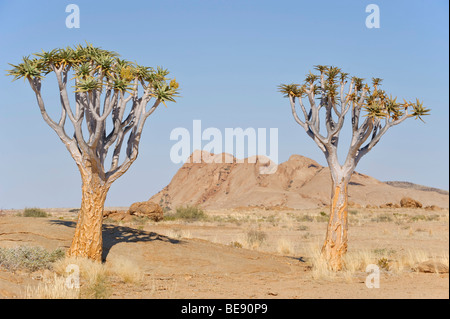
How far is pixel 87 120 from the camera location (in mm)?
13570

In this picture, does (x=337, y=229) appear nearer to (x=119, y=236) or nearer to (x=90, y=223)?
(x=119, y=236)

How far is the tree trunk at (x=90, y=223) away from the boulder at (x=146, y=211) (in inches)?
950

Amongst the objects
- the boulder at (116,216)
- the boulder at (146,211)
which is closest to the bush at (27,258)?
the boulder at (116,216)

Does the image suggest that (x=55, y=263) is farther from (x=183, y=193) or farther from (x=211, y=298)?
(x=183, y=193)

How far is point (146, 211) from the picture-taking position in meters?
37.9

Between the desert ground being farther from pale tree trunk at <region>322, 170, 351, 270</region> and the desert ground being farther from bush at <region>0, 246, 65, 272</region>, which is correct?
pale tree trunk at <region>322, 170, 351, 270</region>

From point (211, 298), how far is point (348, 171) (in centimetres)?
698

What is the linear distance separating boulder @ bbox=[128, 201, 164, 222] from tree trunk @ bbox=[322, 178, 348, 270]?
24.2 meters

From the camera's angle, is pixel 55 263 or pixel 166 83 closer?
pixel 55 263

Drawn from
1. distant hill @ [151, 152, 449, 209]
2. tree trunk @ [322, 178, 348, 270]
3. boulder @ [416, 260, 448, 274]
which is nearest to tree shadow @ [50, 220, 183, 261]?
tree trunk @ [322, 178, 348, 270]

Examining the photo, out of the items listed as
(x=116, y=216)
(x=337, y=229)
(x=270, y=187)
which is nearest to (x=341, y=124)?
(x=337, y=229)

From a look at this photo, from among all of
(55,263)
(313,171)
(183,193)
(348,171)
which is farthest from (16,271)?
(183,193)

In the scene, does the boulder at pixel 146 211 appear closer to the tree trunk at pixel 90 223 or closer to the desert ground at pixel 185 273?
the desert ground at pixel 185 273
